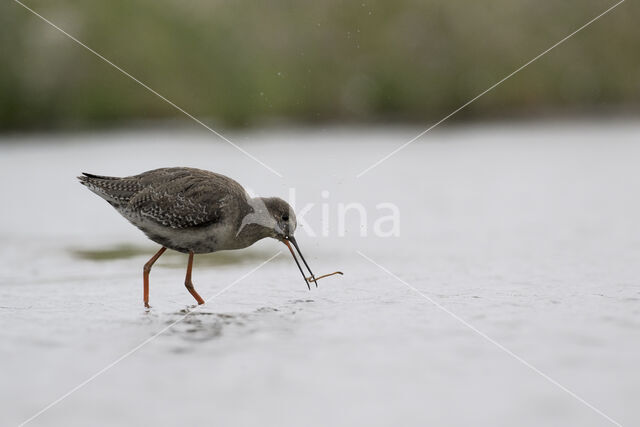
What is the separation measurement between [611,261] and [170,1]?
25.0 meters

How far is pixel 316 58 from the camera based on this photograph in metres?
33.3

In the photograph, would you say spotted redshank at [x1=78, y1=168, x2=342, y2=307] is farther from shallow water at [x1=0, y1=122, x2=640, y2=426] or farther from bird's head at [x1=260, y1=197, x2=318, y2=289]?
shallow water at [x1=0, y1=122, x2=640, y2=426]

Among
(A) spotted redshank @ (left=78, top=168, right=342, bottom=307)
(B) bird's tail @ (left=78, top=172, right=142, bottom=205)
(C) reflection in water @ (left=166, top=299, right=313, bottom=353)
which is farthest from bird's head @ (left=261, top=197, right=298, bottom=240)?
(B) bird's tail @ (left=78, top=172, right=142, bottom=205)

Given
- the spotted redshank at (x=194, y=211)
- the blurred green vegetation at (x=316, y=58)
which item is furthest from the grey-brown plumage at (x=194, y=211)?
the blurred green vegetation at (x=316, y=58)

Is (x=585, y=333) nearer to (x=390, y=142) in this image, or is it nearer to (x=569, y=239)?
(x=569, y=239)

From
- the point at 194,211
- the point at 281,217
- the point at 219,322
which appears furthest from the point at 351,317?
the point at 194,211

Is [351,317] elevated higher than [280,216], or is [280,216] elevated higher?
[280,216]

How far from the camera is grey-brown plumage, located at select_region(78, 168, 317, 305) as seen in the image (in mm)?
10164

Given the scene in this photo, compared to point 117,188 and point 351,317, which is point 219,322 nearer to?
point 351,317

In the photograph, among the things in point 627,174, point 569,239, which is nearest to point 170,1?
point 627,174

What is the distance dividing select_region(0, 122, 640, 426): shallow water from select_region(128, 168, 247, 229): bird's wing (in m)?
0.89

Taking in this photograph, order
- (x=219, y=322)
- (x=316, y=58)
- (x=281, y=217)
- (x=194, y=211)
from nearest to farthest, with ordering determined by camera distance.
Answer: (x=219, y=322) → (x=194, y=211) → (x=281, y=217) → (x=316, y=58)

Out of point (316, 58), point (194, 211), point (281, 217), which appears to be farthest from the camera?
point (316, 58)

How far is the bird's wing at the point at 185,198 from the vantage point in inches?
399
